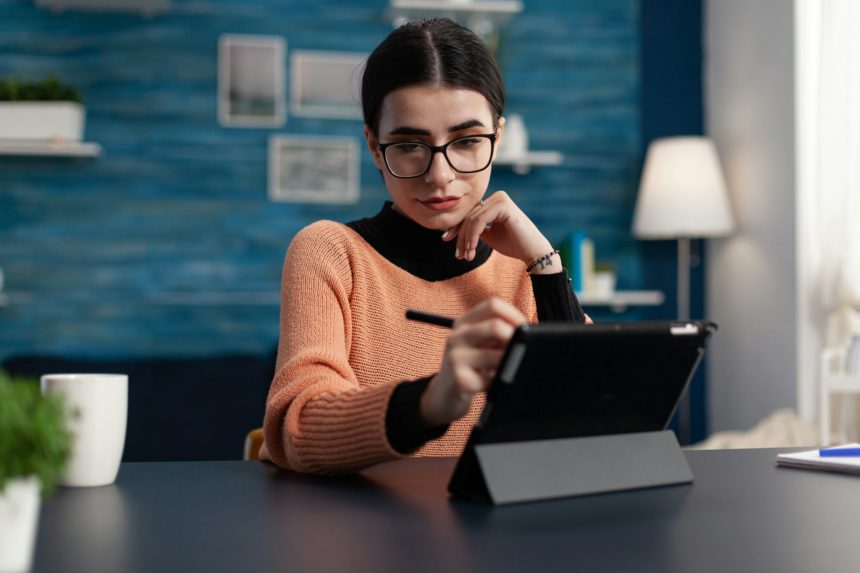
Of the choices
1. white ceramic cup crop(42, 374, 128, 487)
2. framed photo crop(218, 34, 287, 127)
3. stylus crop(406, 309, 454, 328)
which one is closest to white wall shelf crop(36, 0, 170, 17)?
framed photo crop(218, 34, 287, 127)

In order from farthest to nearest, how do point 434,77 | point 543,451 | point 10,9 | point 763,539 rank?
point 10,9 < point 434,77 < point 543,451 < point 763,539

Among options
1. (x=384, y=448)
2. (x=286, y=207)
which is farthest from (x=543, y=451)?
(x=286, y=207)

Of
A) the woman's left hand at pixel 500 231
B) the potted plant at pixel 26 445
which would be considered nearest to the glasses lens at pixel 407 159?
the woman's left hand at pixel 500 231

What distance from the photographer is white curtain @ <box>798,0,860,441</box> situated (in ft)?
9.71

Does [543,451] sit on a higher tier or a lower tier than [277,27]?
lower

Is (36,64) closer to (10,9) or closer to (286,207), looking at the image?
(10,9)

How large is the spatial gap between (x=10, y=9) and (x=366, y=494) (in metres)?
3.20

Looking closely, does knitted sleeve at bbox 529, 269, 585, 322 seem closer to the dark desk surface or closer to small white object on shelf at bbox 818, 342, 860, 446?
the dark desk surface

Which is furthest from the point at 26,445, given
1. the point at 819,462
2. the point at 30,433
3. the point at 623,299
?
the point at 623,299

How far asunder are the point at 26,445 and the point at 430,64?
902mm

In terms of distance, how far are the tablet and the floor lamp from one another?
2.69 m

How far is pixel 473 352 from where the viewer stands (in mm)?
799

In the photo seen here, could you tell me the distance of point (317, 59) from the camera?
3641 millimetres

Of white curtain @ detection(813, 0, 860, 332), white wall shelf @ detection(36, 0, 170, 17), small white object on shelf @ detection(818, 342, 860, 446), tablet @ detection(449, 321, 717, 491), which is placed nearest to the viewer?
tablet @ detection(449, 321, 717, 491)
